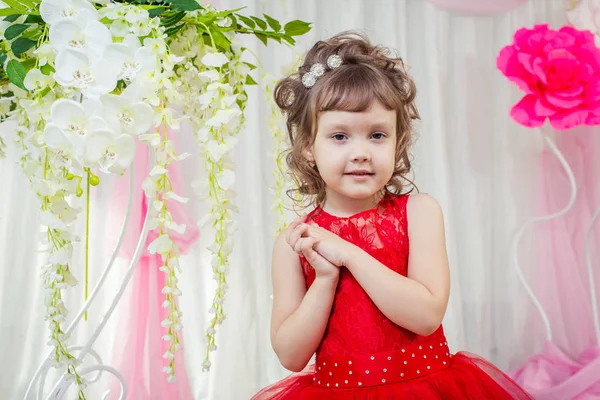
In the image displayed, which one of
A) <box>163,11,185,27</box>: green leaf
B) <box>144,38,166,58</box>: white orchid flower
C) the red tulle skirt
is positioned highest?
<box>163,11,185,27</box>: green leaf

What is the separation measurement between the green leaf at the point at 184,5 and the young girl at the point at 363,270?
236 mm

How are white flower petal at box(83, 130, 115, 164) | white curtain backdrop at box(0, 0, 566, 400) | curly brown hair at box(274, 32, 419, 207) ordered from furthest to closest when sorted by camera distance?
white curtain backdrop at box(0, 0, 566, 400) → curly brown hair at box(274, 32, 419, 207) → white flower petal at box(83, 130, 115, 164)

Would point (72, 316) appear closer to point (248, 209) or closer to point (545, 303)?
point (248, 209)

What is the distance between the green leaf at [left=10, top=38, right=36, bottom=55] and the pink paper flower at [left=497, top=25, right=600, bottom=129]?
154 centimetres

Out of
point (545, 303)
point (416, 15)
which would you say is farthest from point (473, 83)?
point (545, 303)

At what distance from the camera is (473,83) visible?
8.54ft

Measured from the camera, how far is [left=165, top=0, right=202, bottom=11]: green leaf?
1.12 metres

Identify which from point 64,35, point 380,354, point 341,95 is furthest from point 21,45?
point 380,354

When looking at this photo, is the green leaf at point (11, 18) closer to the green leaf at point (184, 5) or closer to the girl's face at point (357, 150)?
the green leaf at point (184, 5)

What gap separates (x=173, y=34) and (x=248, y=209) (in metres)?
1.20

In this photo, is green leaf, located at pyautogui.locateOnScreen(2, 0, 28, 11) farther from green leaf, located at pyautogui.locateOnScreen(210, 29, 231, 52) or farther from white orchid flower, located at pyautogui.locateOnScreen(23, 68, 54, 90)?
green leaf, located at pyautogui.locateOnScreen(210, 29, 231, 52)

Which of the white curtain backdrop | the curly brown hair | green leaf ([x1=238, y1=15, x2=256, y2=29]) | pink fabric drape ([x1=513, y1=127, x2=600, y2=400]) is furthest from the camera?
pink fabric drape ([x1=513, y1=127, x2=600, y2=400])

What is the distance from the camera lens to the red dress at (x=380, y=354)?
111 centimetres

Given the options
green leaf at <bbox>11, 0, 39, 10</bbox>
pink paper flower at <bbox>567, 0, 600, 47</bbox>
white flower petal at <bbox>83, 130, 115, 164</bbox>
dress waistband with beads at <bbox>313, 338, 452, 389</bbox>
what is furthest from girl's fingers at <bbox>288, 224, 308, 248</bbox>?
pink paper flower at <bbox>567, 0, 600, 47</bbox>
